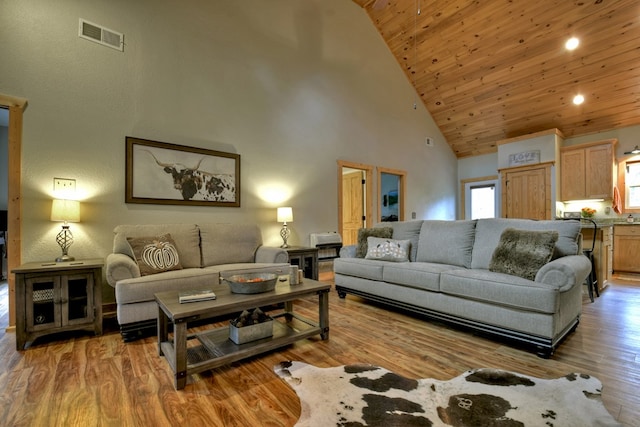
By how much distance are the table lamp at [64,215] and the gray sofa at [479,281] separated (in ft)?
9.14

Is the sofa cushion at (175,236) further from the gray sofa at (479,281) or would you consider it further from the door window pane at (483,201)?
the door window pane at (483,201)

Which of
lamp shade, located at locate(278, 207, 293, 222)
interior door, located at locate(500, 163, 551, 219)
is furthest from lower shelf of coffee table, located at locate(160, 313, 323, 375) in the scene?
interior door, located at locate(500, 163, 551, 219)

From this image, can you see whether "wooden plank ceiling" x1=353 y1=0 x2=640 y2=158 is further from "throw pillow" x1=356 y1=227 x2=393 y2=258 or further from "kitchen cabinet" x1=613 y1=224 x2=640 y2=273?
"throw pillow" x1=356 y1=227 x2=393 y2=258

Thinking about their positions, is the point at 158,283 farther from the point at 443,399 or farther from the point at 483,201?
the point at 483,201

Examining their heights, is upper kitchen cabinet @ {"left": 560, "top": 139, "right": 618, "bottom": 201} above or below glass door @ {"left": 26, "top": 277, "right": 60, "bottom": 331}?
above

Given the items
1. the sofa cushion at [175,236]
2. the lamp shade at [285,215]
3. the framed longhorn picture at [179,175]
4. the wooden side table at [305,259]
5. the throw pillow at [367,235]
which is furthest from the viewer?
the lamp shade at [285,215]

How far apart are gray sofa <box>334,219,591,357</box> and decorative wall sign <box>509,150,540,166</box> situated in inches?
164

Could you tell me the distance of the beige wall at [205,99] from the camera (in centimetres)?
289

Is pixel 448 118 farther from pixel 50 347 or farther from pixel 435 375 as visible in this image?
pixel 50 347

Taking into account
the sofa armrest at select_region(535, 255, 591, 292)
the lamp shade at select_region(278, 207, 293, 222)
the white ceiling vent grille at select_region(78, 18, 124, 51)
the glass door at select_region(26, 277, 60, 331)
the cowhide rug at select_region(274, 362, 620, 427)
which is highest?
the white ceiling vent grille at select_region(78, 18, 124, 51)

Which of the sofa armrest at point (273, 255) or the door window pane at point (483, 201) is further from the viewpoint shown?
the door window pane at point (483, 201)

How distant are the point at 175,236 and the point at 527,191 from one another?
671cm

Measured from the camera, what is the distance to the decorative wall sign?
20.0 feet

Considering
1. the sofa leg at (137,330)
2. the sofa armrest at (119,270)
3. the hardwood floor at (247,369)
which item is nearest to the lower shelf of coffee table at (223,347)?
the hardwood floor at (247,369)
